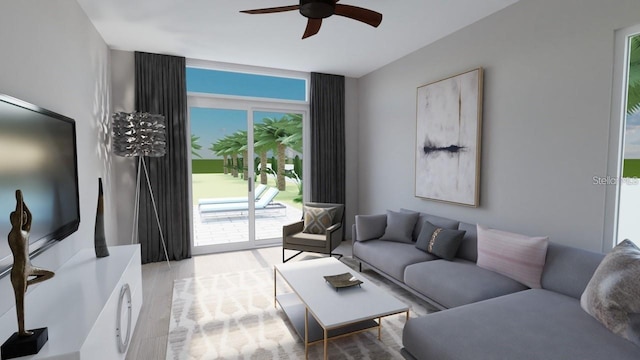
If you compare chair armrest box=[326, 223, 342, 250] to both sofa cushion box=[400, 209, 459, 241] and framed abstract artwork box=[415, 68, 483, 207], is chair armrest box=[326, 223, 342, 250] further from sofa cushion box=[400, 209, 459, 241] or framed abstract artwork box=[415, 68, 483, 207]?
framed abstract artwork box=[415, 68, 483, 207]

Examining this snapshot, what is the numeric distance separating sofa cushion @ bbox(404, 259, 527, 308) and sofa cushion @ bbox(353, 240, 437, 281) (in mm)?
139

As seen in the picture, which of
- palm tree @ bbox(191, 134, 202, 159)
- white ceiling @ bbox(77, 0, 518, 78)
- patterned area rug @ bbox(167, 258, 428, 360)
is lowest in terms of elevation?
patterned area rug @ bbox(167, 258, 428, 360)

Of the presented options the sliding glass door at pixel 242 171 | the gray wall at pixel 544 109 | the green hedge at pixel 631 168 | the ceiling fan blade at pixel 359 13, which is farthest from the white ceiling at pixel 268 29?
the green hedge at pixel 631 168

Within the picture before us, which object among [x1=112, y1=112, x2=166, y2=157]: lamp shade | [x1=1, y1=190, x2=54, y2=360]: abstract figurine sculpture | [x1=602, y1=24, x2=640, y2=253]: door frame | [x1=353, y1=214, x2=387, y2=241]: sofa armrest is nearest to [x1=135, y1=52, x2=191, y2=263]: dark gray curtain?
[x1=112, y1=112, x2=166, y2=157]: lamp shade

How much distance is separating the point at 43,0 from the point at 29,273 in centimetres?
192

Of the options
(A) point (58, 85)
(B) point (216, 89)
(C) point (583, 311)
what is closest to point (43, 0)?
(A) point (58, 85)

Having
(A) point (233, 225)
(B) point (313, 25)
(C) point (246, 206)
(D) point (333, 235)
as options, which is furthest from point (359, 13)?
(A) point (233, 225)

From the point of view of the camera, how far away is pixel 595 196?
7.70 ft

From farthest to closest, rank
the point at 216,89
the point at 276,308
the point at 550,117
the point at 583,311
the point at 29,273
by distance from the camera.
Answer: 1. the point at 216,89
2. the point at 276,308
3. the point at 550,117
4. the point at 583,311
5. the point at 29,273

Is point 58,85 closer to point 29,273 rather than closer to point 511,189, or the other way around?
point 29,273

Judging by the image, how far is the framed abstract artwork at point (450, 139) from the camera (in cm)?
326

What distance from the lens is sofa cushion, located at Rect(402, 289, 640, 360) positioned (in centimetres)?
160

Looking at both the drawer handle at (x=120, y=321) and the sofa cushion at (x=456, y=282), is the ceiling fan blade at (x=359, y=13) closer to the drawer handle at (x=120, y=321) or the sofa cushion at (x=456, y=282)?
the sofa cushion at (x=456, y=282)

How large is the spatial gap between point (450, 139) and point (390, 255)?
4.90 feet
